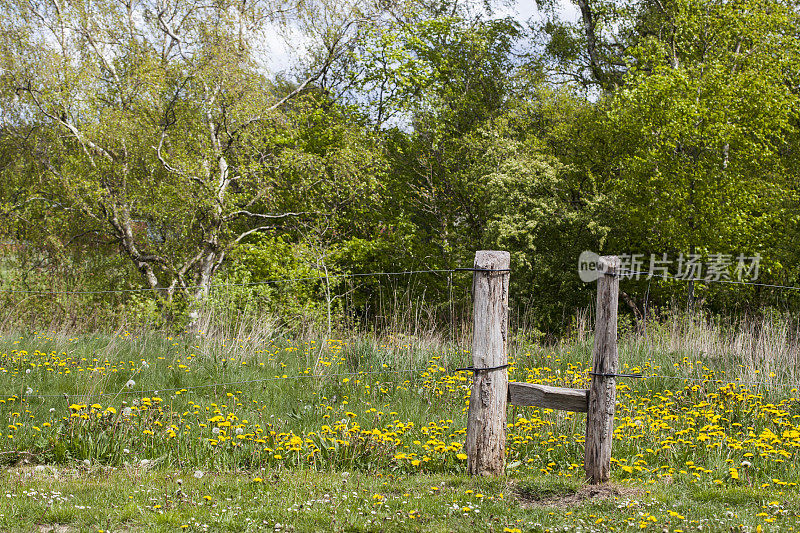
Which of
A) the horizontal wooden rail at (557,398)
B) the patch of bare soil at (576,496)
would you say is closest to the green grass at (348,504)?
the patch of bare soil at (576,496)

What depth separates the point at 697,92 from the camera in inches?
545

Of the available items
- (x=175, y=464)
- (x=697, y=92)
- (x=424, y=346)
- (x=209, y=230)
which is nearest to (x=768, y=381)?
(x=424, y=346)

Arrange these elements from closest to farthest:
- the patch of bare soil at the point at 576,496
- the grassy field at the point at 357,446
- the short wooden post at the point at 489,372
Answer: the grassy field at the point at 357,446 → the patch of bare soil at the point at 576,496 → the short wooden post at the point at 489,372

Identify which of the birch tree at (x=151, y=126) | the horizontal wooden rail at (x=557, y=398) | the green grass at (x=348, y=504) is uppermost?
the birch tree at (x=151, y=126)

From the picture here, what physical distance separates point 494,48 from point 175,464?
18677mm

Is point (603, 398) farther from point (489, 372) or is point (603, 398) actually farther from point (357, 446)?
point (357, 446)

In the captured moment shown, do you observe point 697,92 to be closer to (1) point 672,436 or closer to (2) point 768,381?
(2) point 768,381

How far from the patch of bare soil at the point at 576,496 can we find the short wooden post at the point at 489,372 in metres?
0.44

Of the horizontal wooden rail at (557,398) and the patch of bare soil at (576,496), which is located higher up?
the horizontal wooden rail at (557,398)

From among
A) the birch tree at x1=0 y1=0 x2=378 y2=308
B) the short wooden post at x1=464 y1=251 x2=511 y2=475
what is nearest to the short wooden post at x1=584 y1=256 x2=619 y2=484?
the short wooden post at x1=464 y1=251 x2=511 y2=475

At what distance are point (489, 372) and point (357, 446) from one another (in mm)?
1218

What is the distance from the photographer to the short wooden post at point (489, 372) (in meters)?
4.78

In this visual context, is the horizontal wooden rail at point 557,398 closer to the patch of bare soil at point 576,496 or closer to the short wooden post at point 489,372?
the short wooden post at point 489,372

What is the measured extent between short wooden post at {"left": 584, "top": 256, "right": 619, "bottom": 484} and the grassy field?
0.56 ft
